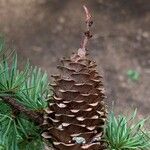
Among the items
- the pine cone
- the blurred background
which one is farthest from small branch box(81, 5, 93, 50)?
the blurred background

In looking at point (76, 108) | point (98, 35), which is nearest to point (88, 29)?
point (76, 108)

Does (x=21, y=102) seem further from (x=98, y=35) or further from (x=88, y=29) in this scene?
(x=98, y=35)

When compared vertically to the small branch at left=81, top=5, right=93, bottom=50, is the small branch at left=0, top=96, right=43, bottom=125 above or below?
below

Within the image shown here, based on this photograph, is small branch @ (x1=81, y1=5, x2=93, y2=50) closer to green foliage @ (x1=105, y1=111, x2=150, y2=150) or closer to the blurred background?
green foliage @ (x1=105, y1=111, x2=150, y2=150)

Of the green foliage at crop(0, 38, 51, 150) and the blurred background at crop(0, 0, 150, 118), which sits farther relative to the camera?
the blurred background at crop(0, 0, 150, 118)

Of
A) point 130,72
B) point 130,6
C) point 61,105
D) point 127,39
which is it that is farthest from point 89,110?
point 130,6

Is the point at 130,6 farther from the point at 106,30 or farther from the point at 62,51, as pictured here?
the point at 62,51
